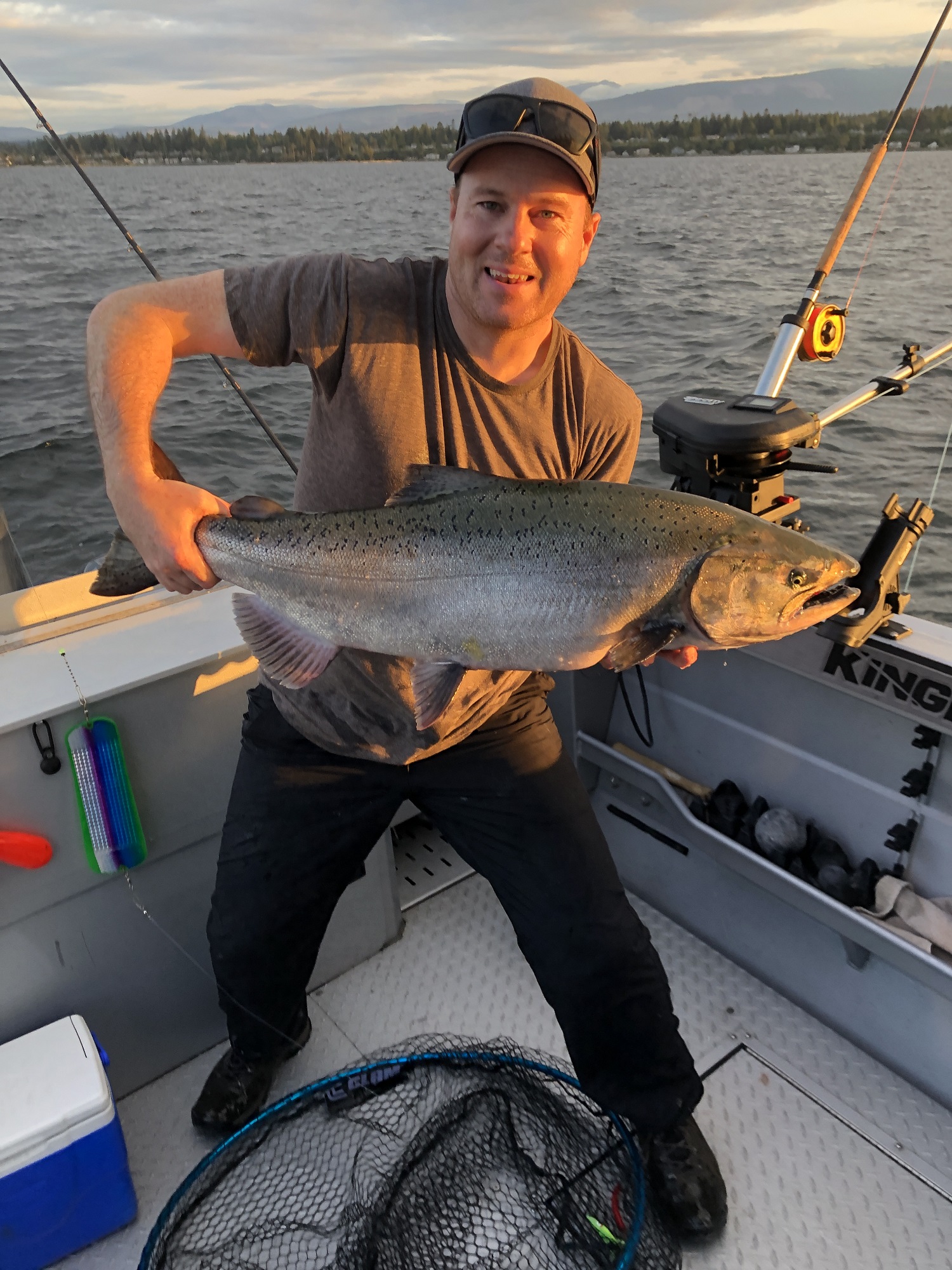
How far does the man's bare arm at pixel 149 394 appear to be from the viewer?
2148 millimetres

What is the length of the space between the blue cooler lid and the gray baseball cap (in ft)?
8.30

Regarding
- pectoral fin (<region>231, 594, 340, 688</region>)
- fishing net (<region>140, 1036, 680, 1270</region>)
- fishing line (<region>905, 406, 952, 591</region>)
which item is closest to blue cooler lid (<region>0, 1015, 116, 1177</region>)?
fishing net (<region>140, 1036, 680, 1270</region>)

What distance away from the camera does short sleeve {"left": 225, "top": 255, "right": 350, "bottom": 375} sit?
226cm

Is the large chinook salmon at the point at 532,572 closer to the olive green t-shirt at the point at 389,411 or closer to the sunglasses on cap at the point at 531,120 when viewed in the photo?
the olive green t-shirt at the point at 389,411

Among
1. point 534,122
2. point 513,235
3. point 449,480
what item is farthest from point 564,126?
point 449,480

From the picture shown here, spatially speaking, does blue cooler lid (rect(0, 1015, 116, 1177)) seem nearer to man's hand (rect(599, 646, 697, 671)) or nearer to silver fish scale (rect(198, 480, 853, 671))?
silver fish scale (rect(198, 480, 853, 671))

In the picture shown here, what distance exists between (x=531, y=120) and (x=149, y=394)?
1.14m

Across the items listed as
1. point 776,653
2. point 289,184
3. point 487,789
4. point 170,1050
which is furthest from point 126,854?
point 289,184

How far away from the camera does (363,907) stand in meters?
3.35

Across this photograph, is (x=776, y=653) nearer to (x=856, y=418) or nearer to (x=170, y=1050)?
(x=170, y=1050)

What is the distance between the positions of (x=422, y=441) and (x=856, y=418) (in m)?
12.3

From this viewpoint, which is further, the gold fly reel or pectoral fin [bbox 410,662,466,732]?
the gold fly reel

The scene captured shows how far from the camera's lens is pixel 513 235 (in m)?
2.20

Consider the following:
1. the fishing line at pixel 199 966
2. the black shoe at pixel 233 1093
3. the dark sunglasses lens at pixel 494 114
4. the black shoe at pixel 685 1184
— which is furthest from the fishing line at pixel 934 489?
the black shoe at pixel 233 1093
